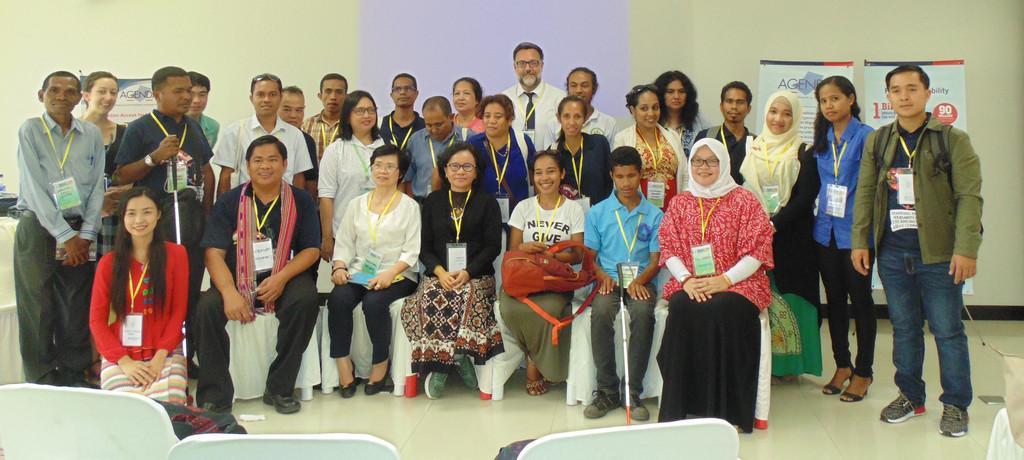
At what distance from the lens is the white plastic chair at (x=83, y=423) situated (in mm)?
1684

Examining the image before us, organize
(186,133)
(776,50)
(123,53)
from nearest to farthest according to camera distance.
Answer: (186,133) → (776,50) → (123,53)

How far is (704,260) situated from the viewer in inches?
143

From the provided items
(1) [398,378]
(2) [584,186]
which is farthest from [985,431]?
(1) [398,378]

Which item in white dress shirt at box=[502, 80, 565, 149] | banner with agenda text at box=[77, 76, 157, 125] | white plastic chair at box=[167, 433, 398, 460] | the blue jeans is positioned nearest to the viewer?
white plastic chair at box=[167, 433, 398, 460]

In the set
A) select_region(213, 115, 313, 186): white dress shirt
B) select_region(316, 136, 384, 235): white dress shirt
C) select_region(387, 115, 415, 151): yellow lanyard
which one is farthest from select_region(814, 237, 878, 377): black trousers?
select_region(213, 115, 313, 186): white dress shirt

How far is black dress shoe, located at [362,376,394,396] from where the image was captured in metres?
4.20

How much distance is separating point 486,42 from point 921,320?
384cm

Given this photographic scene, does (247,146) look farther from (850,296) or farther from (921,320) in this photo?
(921,320)

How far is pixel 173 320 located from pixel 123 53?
13.1ft

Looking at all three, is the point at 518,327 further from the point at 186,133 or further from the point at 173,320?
the point at 186,133

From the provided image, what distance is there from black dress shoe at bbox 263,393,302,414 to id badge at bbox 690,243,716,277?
6.69 ft

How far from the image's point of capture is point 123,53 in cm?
667

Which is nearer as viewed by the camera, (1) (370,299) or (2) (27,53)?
(1) (370,299)

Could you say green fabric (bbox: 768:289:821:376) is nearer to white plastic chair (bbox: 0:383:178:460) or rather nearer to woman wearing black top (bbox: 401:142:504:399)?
woman wearing black top (bbox: 401:142:504:399)
